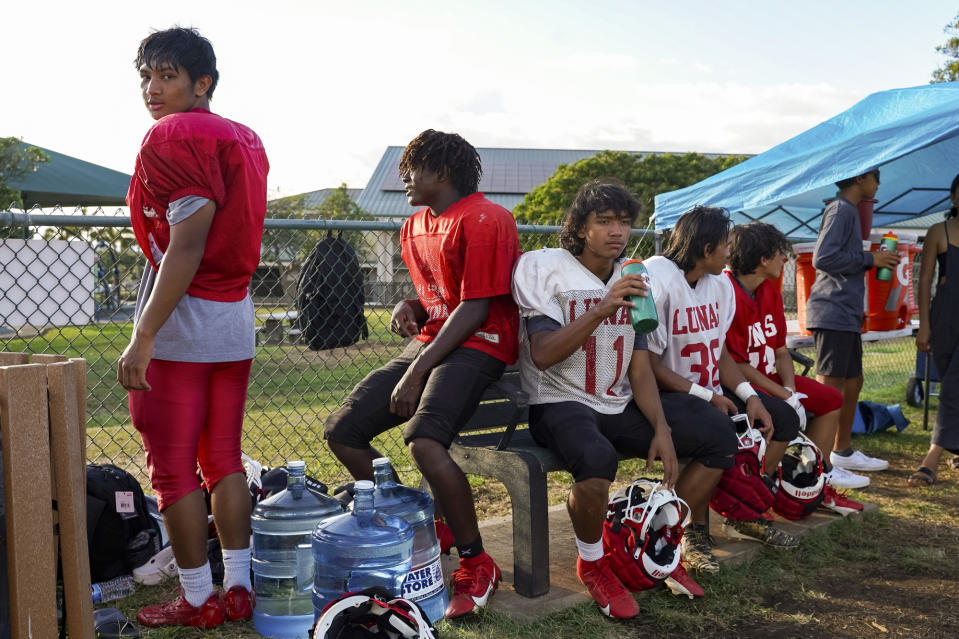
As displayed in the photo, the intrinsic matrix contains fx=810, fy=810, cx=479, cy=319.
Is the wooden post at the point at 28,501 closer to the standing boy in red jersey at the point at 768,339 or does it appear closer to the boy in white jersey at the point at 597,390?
the boy in white jersey at the point at 597,390

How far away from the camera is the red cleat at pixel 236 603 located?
301cm

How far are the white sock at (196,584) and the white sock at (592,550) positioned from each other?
4.66 feet

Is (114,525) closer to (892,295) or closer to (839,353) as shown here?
(839,353)

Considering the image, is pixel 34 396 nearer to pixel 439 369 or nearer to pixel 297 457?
pixel 439 369

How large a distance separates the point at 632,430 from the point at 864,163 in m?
3.09

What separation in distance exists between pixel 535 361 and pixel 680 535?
0.94 meters

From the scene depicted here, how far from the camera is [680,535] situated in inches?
130

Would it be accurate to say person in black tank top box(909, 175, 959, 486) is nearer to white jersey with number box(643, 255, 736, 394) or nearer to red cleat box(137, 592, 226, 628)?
white jersey with number box(643, 255, 736, 394)

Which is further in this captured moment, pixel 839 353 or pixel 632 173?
pixel 632 173

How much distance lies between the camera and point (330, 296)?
16.0ft

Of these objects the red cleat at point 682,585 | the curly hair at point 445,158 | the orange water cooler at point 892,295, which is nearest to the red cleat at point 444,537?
the red cleat at point 682,585

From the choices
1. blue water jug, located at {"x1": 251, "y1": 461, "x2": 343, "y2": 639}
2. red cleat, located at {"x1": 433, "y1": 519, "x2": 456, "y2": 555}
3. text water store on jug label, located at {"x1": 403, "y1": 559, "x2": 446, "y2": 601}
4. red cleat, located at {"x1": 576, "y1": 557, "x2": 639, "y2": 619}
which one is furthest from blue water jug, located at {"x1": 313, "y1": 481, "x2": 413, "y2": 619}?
red cleat, located at {"x1": 576, "y1": 557, "x2": 639, "y2": 619}

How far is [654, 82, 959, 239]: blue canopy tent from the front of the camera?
17.7 feet

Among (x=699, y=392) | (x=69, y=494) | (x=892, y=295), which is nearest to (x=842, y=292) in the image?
(x=892, y=295)
